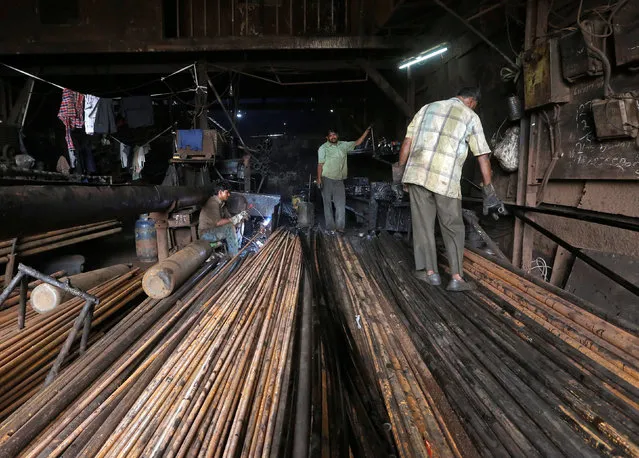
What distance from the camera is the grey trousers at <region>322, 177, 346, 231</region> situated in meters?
6.06

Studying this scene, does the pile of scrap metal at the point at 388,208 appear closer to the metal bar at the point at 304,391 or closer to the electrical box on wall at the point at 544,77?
the electrical box on wall at the point at 544,77

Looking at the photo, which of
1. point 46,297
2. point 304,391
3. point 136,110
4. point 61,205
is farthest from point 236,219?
point 136,110

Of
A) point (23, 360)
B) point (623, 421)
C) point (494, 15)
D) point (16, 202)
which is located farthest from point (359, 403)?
point (494, 15)

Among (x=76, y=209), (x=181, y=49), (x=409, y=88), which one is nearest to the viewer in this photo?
(x=76, y=209)

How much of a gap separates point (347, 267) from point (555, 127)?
8.39 ft

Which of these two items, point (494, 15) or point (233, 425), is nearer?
point (233, 425)

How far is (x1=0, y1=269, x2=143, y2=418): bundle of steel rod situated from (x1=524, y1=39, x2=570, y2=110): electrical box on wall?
15.2 feet

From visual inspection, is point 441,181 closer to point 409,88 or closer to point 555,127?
point 555,127

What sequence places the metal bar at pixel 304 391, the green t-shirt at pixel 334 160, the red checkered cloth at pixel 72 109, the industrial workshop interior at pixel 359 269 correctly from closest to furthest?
the metal bar at pixel 304 391 < the industrial workshop interior at pixel 359 269 < the green t-shirt at pixel 334 160 < the red checkered cloth at pixel 72 109

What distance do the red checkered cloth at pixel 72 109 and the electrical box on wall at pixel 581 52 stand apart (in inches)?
348

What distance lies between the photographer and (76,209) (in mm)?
2240

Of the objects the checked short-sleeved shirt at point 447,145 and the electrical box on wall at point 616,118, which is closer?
the electrical box on wall at point 616,118

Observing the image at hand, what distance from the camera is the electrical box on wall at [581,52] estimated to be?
2.81m

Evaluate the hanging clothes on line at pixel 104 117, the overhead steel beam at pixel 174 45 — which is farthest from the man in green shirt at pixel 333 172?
the hanging clothes on line at pixel 104 117
